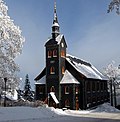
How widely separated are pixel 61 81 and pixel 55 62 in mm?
3853

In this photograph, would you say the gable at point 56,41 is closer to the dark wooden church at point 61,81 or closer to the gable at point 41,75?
the dark wooden church at point 61,81

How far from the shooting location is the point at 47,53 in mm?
53219

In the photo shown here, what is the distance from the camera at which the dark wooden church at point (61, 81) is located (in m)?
51.4

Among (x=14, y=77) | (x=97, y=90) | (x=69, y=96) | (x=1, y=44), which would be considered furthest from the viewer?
(x=97, y=90)

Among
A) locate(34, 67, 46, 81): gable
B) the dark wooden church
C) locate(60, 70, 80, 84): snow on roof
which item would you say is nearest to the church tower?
the dark wooden church

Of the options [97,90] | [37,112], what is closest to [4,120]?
[37,112]

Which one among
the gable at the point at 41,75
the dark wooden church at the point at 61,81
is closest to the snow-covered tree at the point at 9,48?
the dark wooden church at the point at 61,81

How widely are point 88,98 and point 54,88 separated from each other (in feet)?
24.8

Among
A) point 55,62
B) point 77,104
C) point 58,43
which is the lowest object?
point 77,104

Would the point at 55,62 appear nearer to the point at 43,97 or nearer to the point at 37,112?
the point at 43,97

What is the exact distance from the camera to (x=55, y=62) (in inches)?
2057

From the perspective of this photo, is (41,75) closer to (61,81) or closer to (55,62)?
(55,62)

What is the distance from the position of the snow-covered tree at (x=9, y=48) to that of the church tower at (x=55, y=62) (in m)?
21.0

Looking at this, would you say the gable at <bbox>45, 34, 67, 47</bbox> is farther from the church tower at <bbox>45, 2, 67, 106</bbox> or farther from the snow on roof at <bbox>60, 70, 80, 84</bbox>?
the snow on roof at <bbox>60, 70, 80, 84</bbox>
